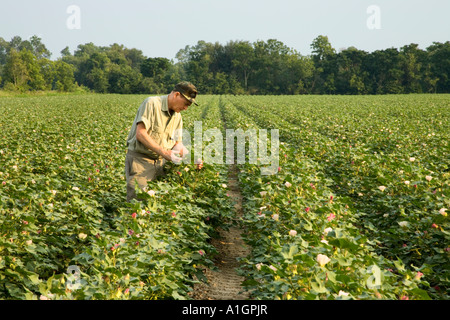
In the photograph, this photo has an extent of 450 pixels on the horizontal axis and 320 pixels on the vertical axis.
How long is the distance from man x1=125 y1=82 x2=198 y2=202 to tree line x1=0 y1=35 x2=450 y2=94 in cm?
5465

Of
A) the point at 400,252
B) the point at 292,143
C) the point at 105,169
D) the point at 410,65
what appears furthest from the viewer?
the point at 410,65

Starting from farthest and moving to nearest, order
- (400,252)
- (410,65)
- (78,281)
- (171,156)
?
1. (410,65)
2. (171,156)
3. (400,252)
4. (78,281)

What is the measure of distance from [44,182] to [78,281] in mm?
3251

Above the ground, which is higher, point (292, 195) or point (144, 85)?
point (144, 85)

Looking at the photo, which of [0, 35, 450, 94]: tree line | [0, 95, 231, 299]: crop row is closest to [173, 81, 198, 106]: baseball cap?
[0, 95, 231, 299]: crop row

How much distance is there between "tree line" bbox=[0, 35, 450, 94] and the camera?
64.5 meters

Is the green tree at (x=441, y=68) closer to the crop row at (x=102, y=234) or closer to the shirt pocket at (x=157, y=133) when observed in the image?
the crop row at (x=102, y=234)

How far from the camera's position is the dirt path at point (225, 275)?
3.74 metres

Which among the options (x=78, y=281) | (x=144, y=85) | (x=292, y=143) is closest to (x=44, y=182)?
(x=78, y=281)

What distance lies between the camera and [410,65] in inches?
2606

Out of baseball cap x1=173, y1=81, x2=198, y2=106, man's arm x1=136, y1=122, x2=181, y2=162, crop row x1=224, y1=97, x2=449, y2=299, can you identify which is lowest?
crop row x1=224, y1=97, x2=449, y2=299

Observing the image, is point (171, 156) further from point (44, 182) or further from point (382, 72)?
point (382, 72)

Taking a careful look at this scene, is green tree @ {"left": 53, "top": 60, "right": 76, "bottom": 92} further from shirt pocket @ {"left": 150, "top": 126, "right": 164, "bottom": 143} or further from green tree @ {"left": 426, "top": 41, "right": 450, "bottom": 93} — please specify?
shirt pocket @ {"left": 150, "top": 126, "right": 164, "bottom": 143}

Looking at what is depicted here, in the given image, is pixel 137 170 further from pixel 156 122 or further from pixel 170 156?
pixel 156 122
